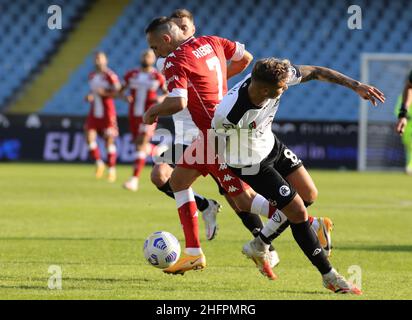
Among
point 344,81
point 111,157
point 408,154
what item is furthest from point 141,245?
point 408,154

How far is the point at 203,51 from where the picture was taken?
A: 755 cm

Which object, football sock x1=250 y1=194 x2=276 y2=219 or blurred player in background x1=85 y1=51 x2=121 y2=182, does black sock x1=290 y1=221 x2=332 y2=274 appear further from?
blurred player in background x1=85 y1=51 x2=121 y2=182

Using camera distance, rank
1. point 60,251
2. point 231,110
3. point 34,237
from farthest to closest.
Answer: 1. point 34,237
2. point 60,251
3. point 231,110

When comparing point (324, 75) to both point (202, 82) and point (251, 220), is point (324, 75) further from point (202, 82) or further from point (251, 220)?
point (251, 220)

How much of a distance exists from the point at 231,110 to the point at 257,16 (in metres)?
21.2

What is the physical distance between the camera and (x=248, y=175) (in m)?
6.68

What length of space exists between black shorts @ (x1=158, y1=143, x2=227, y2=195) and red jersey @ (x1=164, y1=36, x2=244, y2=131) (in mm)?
673

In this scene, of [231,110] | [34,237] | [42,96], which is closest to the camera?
[231,110]

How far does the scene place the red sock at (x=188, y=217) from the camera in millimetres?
7488

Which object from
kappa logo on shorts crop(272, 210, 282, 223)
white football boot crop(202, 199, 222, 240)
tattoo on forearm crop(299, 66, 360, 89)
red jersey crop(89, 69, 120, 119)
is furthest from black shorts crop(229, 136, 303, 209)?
red jersey crop(89, 69, 120, 119)

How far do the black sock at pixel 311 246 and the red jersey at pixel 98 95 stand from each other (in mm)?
12286

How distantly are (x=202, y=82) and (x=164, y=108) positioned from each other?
0.76 m

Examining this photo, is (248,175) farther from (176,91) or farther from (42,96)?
(42,96)

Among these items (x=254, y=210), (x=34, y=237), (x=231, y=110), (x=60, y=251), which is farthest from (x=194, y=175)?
(x=34, y=237)
